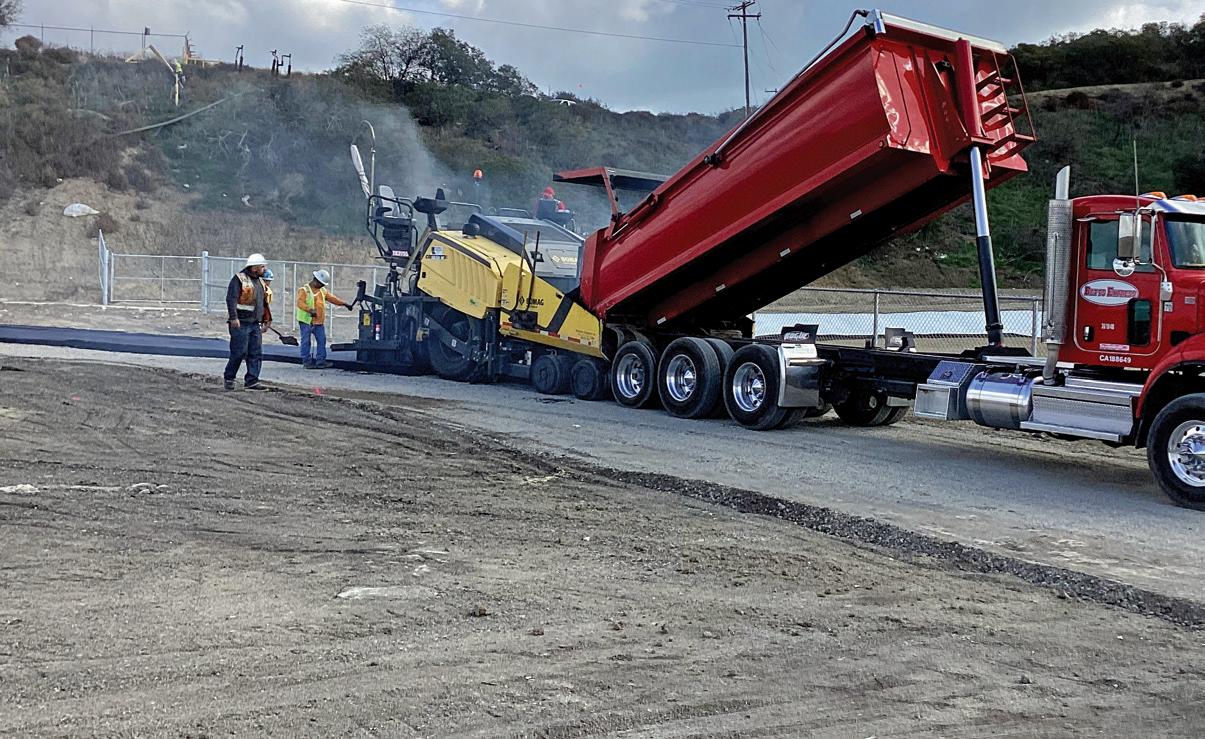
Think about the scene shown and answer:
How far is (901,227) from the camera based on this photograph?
1236cm

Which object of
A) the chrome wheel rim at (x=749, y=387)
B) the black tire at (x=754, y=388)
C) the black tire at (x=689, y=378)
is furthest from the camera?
the black tire at (x=689, y=378)

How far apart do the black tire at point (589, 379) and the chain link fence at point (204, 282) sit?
38.4ft

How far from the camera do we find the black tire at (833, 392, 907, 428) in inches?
520

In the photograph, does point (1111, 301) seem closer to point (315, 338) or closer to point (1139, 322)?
point (1139, 322)

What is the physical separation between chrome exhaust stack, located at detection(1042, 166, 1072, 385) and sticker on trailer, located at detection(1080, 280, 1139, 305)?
15 centimetres

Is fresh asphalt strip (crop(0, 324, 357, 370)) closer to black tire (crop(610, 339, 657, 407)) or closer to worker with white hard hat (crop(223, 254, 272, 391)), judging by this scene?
worker with white hard hat (crop(223, 254, 272, 391))

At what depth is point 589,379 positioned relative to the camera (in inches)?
579

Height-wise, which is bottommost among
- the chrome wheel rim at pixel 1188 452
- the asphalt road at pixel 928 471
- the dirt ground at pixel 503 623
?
the dirt ground at pixel 503 623

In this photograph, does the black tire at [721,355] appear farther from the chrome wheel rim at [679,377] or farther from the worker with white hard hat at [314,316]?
the worker with white hard hat at [314,316]

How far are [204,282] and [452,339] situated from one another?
14.8 metres

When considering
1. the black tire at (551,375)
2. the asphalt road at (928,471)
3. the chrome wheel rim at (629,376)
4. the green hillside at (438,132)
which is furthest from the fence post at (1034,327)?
the green hillside at (438,132)

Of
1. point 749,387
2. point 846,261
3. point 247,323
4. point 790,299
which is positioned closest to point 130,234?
point 790,299

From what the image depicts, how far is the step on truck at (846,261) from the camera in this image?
9.41 m

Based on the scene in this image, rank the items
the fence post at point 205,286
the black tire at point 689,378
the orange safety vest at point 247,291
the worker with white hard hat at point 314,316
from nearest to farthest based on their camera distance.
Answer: the black tire at point 689,378, the orange safety vest at point 247,291, the worker with white hard hat at point 314,316, the fence post at point 205,286
